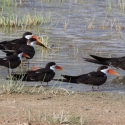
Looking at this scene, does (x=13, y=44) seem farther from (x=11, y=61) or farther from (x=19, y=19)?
(x=19, y=19)

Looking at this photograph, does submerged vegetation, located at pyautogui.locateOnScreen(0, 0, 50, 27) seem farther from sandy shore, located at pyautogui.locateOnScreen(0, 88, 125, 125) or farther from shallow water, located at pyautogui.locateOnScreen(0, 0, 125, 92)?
sandy shore, located at pyautogui.locateOnScreen(0, 88, 125, 125)

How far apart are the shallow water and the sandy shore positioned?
1.32 metres

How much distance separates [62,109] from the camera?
7664mm

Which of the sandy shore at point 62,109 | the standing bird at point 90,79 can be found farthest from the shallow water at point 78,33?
the sandy shore at point 62,109

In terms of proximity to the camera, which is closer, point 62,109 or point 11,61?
point 62,109

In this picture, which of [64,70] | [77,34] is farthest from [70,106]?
[77,34]

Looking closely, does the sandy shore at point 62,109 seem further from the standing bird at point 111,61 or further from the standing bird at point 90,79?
the standing bird at point 111,61

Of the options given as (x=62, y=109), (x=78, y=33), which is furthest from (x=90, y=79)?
(x=78, y=33)

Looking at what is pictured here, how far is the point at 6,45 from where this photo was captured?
1302 cm

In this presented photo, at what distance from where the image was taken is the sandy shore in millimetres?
6789

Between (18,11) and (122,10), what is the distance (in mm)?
3807

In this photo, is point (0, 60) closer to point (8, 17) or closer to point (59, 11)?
point (8, 17)

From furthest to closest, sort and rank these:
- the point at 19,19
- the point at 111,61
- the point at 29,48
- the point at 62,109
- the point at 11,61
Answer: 1. the point at 19,19
2. the point at 29,48
3. the point at 111,61
4. the point at 11,61
5. the point at 62,109

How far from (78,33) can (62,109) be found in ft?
27.3
